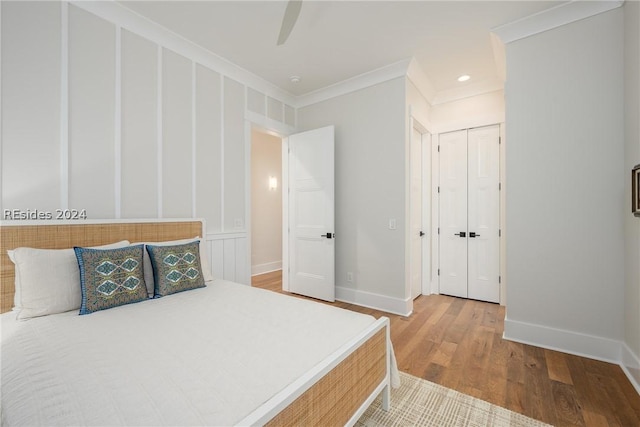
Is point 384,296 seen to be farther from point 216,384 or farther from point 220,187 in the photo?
point 216,384


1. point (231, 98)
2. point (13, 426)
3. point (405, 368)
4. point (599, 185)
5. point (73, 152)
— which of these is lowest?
point (405, 368)

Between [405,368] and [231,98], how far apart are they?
10.3ft

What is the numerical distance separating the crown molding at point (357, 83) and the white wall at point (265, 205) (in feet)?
5.00

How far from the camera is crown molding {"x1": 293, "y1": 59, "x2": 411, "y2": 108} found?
126 inches

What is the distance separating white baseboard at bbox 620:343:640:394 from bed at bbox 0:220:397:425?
1.65 metres

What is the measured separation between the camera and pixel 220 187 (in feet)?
10.2

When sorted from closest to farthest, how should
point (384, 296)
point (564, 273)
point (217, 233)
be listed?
1. point (564, 273)
2. point (217, 233)
3. point (384, 296)

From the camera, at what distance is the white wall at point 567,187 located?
2.18 metres

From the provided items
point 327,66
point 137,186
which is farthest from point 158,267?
point 327,66

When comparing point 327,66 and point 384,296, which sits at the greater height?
point 327,66

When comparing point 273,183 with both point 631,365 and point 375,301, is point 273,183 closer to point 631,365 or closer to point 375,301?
point 375,301

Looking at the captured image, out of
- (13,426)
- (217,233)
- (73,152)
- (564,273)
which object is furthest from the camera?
(217,233)

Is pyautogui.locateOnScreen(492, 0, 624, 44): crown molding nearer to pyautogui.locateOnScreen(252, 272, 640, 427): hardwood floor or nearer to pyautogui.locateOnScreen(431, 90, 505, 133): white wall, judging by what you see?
pyautogui.locateOnScreen(431, 90, 505, 133): white wall

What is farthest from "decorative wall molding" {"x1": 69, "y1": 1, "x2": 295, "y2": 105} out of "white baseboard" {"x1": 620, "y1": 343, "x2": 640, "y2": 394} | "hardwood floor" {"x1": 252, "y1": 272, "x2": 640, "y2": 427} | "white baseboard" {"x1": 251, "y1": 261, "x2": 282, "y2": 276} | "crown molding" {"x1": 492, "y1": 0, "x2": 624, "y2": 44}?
"white baseboard" {"x1": 620, "y1": 343, "x2": 640, "y2": 394}
